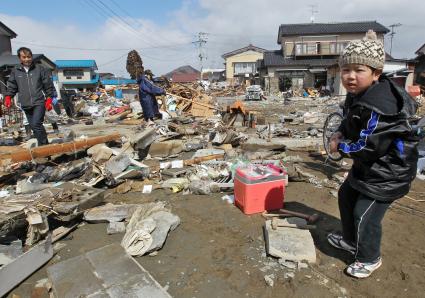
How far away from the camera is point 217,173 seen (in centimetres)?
490

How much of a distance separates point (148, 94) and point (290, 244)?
277 inches

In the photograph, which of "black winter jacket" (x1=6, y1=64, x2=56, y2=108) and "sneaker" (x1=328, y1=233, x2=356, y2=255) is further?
"black winter jacket" (x1=6, y1=64, x2=56, y2=108)

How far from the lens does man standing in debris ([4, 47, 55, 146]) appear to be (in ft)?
19.2

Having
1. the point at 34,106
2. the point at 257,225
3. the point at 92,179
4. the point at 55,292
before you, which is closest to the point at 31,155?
the point at 34,106

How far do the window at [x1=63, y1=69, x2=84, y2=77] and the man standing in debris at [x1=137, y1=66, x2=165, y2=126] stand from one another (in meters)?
41.6

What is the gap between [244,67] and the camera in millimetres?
51406

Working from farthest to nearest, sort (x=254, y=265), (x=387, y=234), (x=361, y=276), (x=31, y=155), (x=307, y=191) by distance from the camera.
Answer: (x=31, y=155), (x=307, y=191), (x=387, y=234), (x=254, y=265), (x=361, y=276)

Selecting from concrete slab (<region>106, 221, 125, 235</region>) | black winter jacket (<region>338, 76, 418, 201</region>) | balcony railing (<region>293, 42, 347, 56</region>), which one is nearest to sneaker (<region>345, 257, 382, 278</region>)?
black winter jacket (<region>338, 76, 418, 201</region>)

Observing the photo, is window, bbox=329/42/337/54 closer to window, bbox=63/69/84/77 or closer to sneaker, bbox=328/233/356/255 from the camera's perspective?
window, bbox=63/69/84/77

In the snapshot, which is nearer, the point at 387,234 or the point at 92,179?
the point at 387,234

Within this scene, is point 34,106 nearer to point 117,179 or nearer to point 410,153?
point 117,179

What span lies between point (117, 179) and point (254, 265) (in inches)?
111

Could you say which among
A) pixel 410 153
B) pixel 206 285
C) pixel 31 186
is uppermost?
pixel 410 153

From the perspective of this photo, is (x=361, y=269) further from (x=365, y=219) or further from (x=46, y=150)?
(x=46, y=150)
